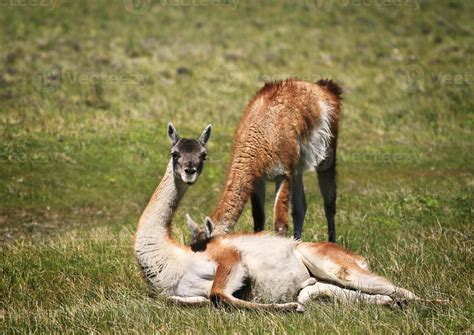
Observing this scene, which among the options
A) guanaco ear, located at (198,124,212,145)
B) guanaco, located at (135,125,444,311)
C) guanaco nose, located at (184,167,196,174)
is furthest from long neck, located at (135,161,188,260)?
guanaco ear, located at (198,124,212,145)

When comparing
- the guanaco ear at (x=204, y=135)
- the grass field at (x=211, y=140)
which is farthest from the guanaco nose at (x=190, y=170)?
the grass field at (x=211, y=140)

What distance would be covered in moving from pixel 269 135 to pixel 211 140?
9.53 metres

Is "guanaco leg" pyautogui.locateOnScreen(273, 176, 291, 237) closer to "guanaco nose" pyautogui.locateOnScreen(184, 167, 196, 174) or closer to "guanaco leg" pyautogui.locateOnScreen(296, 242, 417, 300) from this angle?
"guanaco leg" pyautogui.locateOnScreen(296, 242, 417, 300)

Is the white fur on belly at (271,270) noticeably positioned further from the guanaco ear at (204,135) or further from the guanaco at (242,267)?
the guanaco ear at (204,135)

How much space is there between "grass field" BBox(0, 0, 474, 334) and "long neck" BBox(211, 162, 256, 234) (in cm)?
119

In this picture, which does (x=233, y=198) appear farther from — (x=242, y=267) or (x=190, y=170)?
(x=242, y=267)

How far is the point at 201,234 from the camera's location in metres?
7.07

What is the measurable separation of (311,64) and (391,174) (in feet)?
45.2

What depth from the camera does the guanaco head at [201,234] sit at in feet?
22.7

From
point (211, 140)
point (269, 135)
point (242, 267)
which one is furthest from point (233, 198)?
point (211, 140)

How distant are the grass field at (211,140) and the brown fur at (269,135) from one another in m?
1.42

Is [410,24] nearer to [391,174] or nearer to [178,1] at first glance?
[178,1]

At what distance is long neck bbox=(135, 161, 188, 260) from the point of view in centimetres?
695

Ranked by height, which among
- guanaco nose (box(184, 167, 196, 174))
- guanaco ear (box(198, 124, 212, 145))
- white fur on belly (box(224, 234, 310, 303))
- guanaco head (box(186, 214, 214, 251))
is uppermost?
guanaco ear (box(198, 124, 212, 145))
